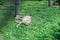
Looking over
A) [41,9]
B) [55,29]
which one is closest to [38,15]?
[41,9]

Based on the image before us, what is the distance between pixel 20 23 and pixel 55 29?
130 cm

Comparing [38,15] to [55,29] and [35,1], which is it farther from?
[35,1]

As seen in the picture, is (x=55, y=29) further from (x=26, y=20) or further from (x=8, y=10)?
(x=8, y=10)

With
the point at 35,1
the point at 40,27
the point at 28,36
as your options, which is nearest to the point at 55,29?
the point at 40,27

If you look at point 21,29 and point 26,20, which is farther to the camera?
point 26,20

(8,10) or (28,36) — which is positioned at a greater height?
(8,10)

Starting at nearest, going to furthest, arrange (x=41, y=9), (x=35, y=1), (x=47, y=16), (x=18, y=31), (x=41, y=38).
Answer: (x=41, y=38)
(x=18, y=31)
(x=47, y=16)
(x=41, y=9)
(x=35, y=1)

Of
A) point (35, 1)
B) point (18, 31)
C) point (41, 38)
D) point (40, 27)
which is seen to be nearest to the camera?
point (41, 38)

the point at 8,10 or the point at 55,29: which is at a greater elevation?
the point at 8,10

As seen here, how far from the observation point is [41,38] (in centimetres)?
702

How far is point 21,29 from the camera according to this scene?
25.3 ft

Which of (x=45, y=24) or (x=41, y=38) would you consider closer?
(x=41, y=38)

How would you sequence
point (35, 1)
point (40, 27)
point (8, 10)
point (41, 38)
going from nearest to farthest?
1. point (8, 10)
2. point (41, 38)
3. point (40, 27)
4. point (35, 1)

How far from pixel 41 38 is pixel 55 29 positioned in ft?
3.16
